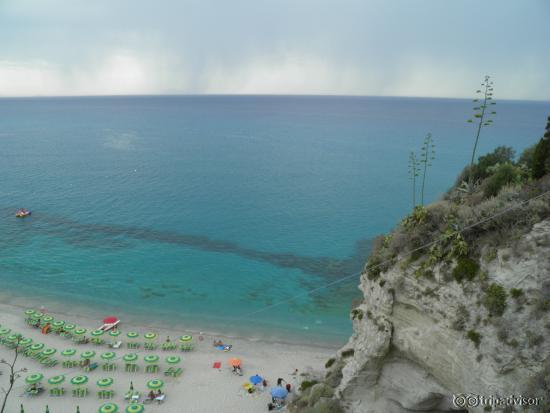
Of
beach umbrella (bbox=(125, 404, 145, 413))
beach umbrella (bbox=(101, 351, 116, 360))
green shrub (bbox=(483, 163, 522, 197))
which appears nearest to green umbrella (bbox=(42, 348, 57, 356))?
beach umbrella (bbox=(101, 351, 116, 360))

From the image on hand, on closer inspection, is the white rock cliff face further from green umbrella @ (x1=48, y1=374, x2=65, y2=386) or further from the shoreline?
green umbrella @ (x1=48, y1=374, x2=65, y2=386)

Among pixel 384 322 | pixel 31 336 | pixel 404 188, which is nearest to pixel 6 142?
pixel 31 336

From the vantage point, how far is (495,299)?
12.2m

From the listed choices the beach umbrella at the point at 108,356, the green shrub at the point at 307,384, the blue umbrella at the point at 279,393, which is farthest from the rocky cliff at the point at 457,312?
the beach umbrella at the point at 108,356

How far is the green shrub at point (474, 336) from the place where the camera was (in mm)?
12297

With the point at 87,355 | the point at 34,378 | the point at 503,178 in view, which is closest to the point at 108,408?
the point at 34,378

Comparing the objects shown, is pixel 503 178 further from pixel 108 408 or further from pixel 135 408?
pixel 108 408

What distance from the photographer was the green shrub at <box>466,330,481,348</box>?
12297mm

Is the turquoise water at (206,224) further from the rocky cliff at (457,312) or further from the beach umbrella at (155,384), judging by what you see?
the rocky cliff at (457,312)

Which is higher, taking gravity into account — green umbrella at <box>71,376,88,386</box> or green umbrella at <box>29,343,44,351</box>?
green umbrella at <box>29,343,44,351</box>

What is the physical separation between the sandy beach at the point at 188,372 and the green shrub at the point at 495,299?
1576 cm

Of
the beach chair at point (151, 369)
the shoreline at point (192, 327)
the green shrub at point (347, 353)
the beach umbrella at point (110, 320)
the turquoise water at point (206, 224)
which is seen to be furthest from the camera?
the turquoise water at point (206, 224)

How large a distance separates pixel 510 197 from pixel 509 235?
222 cm

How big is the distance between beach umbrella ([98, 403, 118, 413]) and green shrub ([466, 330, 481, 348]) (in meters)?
21.4
